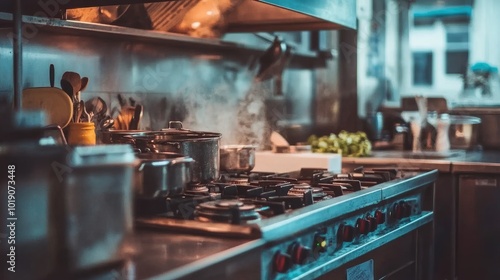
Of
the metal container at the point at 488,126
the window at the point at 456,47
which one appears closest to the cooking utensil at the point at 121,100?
the metal container at the point at 488,126

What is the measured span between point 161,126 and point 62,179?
5.66 ft

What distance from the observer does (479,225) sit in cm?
354

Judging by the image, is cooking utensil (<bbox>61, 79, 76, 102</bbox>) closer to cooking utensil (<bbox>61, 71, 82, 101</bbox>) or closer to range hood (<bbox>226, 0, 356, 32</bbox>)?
cooking utensil (<bbox>61, 71, 82, 101</bbox>)

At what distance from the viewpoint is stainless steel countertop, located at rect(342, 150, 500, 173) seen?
3518 mm

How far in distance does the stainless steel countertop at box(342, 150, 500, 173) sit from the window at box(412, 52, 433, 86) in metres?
2.41

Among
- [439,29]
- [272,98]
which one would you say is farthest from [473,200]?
[439,29]

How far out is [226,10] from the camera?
3.18 metres

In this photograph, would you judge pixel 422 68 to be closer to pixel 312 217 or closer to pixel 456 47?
pixel 456 47

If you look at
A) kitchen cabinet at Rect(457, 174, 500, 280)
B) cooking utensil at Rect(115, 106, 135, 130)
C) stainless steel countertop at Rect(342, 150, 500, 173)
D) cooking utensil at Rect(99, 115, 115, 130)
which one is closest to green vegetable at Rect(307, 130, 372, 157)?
stainless steel countertop at Rect(342, 150, 500, 173)

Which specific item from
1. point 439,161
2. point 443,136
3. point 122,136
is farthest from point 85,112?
point 443,136

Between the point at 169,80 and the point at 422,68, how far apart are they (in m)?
3.88

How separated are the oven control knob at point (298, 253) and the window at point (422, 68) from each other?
4.68 m

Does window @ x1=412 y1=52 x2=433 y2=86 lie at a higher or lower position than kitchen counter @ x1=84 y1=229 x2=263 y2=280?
higher

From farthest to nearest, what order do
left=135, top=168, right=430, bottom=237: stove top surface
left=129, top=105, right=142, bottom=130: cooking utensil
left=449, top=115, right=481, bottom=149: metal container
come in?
left=449, top=115, right=481, bottom=149: metal container → left=129, top=105, right=142, bottom=130: cooking utensil → left=135, top=168, right=430, bottom=237: stove top surface
